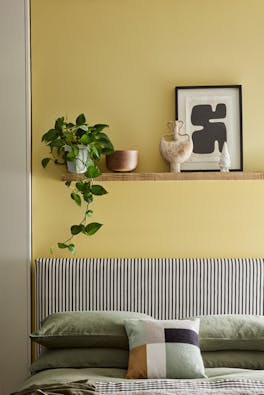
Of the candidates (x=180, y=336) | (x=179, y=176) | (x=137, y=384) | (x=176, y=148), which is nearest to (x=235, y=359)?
(x=180, y=336)

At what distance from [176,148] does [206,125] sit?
26 cm

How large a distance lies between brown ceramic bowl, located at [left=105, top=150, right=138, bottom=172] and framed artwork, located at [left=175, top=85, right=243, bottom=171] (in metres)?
0.28

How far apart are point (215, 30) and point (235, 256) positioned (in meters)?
1.22

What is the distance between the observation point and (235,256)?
3.93 m

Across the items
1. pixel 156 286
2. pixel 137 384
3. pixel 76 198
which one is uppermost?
pixel 76 198

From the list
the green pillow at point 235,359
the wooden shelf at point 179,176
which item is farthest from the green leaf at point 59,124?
the green pillow at point 235,359

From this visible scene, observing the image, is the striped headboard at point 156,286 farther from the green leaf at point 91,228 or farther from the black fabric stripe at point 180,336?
the black fabric stripe at point 180,336

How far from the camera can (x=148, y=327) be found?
10.9ft

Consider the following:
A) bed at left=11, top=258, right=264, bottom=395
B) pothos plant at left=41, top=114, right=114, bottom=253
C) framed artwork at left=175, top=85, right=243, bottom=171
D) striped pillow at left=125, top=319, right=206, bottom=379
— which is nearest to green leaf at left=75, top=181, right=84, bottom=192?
pothos plant at left=41, top=114, right=114, bottom=253

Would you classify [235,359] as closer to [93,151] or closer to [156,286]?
[156,286]

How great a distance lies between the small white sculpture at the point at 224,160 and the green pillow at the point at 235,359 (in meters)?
0.97

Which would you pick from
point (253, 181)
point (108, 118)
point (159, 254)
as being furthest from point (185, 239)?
point (108, 118)

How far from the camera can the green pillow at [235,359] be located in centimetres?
332

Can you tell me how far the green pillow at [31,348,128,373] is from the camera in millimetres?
3352
